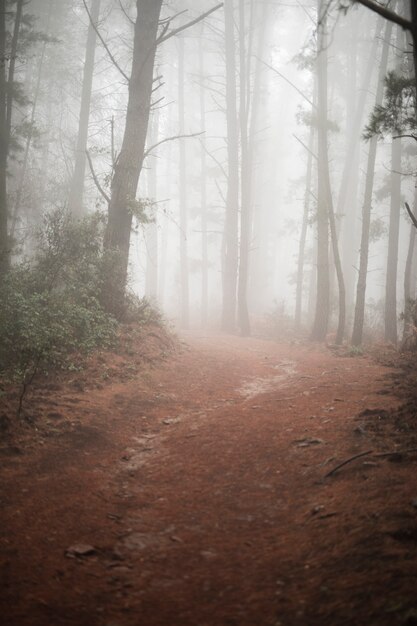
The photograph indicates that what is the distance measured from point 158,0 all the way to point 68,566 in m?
13.5

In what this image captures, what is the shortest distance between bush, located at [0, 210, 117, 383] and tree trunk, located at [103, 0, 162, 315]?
2.05 feet

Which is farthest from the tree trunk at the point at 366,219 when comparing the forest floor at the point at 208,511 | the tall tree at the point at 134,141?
the forest floor at the point at 208,511

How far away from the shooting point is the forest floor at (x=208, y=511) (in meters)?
2.40

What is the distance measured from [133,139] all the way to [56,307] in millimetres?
5866

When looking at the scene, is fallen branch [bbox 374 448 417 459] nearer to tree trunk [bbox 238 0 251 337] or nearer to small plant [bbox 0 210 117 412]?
small plant [bbox 0 210 117 412]

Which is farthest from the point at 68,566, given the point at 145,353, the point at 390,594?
the point at 145,353

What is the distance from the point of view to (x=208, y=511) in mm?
3557

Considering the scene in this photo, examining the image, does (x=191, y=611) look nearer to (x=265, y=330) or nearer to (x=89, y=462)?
(x=89, y=462)

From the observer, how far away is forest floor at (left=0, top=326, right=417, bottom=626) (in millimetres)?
2402

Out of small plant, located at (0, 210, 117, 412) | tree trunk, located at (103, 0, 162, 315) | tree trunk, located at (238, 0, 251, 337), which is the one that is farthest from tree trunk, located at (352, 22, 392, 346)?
small plant, located at (0, 210, 117, 412)

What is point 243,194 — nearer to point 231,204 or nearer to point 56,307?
point 231,204

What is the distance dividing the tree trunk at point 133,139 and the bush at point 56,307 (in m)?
0.62

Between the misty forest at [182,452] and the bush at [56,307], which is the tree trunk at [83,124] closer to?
the misty forest at [182,452]

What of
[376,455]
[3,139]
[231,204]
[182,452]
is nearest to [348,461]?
[376,455]
